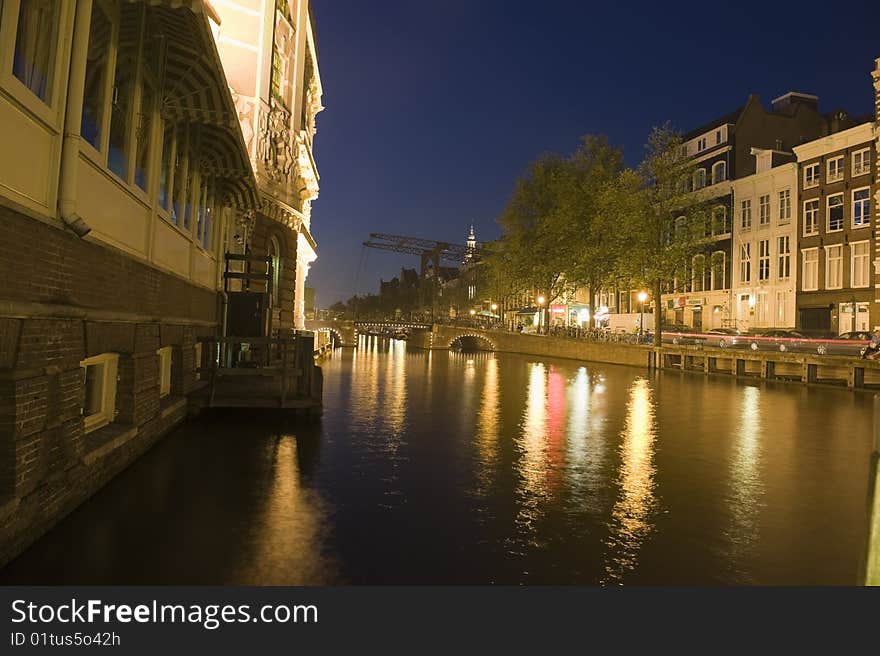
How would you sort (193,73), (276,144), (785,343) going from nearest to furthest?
(193,73) → (276,144) → (785,343)

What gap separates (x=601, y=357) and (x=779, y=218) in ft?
55.2

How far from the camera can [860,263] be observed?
3881 cm

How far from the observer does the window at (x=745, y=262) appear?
4850 centimetres

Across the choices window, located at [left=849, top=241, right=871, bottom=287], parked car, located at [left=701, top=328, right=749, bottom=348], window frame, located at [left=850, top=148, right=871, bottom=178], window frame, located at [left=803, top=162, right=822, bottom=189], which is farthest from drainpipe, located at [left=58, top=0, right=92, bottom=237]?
window frame, located at [left=803, top=162, right=822, bottom=189]

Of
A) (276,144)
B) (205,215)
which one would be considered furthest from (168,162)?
(276,144)

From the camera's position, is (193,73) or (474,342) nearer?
(193,73)

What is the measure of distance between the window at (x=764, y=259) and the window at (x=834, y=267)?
17.2 ft

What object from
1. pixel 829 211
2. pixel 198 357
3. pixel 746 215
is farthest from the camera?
pixel 746 215

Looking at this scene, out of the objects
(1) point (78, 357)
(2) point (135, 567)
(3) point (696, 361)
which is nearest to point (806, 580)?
(2) point (135, 567)

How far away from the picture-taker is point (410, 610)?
4.73m

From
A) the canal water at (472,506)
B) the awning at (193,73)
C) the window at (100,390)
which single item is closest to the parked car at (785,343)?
the canal water at (472,506)

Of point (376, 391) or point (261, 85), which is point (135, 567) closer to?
point (376, 391)

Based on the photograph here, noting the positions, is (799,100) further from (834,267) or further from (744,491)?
(744,491)

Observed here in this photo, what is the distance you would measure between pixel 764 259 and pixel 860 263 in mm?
8385
